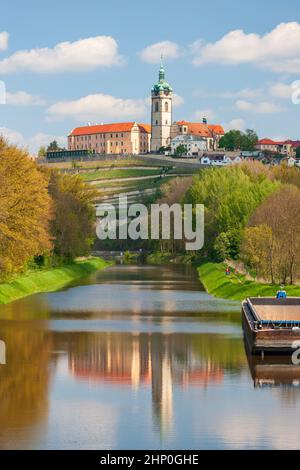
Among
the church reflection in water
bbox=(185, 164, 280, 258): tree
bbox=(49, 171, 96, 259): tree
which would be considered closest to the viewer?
the church reflection in water

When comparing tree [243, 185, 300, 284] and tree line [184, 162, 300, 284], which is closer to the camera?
tree [243, 185, 300, 284]

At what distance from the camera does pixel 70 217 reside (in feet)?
315

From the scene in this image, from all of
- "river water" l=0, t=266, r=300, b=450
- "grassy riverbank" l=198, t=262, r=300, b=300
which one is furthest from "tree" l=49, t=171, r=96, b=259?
"river water" l=0, t=266, r=300, b=450

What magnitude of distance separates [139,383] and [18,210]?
105 ft

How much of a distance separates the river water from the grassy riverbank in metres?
4.23

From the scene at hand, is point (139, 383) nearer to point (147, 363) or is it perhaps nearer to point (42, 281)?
point (147, 363)

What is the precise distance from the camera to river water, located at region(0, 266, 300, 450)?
24.8m

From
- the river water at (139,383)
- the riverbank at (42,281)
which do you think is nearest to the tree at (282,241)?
Result: the river water at (139,383)

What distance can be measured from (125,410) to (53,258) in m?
66.0

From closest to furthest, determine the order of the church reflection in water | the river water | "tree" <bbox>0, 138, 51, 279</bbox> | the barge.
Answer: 1. the river water
2. the church reflection in water
3. the barge
4. "tree" <bbox>0, 138, 51, 279</bbox>

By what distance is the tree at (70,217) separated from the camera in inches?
3713

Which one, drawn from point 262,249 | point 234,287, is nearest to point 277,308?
point 262,249

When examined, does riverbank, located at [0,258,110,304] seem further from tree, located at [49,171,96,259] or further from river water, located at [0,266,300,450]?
river water, located at [0,266,300,450]

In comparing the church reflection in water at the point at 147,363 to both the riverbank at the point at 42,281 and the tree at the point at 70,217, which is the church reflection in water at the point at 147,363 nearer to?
the riverbank at the point at 42,281
